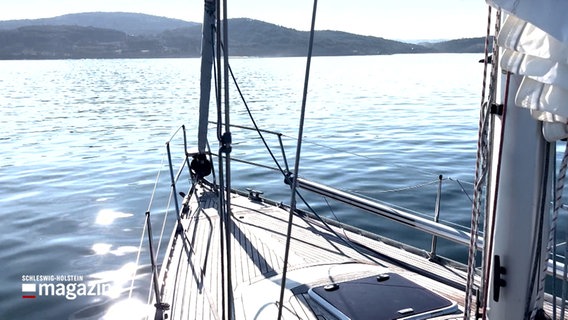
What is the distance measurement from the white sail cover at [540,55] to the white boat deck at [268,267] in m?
2.33

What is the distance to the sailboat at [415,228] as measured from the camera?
7.27 feet

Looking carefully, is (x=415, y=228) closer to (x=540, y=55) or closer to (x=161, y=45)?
(x=540, y=55)

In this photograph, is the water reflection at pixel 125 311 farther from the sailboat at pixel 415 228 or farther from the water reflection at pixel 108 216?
the water reflection at pixel 108 216

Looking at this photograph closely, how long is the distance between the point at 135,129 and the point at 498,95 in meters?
19.2

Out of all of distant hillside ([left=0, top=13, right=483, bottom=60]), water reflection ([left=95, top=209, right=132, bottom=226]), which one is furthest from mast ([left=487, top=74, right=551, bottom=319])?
distant hillside ([left=0, top=13, right=483, bottom=60])

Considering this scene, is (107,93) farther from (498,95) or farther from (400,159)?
(498,95)

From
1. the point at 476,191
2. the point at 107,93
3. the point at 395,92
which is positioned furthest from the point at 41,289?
the point at 107,93

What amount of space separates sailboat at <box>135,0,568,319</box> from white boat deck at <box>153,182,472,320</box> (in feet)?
0.06

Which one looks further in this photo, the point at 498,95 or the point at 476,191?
the point at 476,191

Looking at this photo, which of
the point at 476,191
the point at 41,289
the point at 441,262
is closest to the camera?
the point at 476,191

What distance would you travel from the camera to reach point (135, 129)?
20.3 metres

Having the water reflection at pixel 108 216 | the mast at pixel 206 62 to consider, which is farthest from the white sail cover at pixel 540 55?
the water reflection at pixel 108 216

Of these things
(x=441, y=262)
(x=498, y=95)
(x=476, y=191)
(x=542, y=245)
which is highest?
(x=498, y=95)

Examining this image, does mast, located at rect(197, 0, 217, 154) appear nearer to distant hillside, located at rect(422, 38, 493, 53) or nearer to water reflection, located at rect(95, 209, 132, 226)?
water reflection, located at rect(95, 209, 132, 226)
